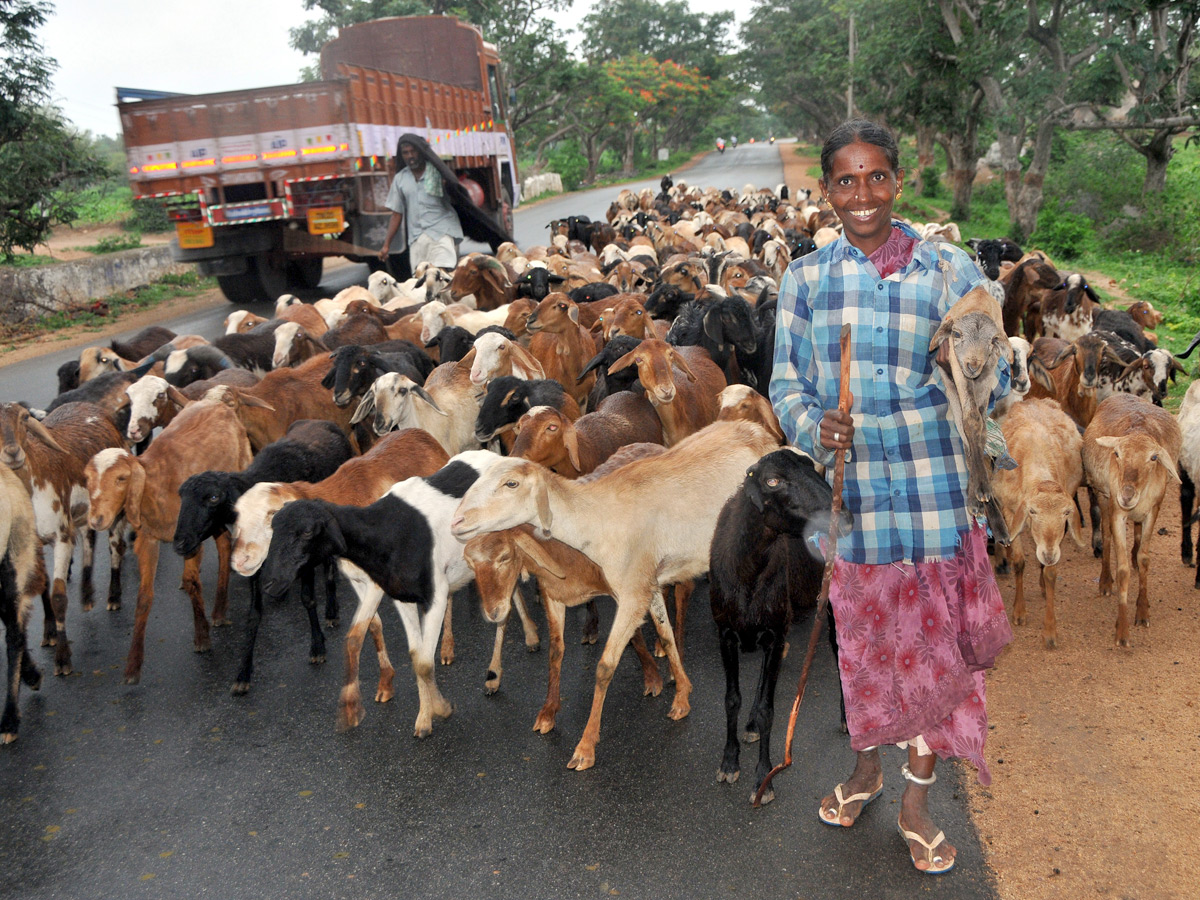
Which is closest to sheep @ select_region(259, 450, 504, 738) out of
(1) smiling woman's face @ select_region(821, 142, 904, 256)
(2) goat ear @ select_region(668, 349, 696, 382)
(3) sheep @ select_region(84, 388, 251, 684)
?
(3) sheep @ select_region(84, 388, 251, 684)

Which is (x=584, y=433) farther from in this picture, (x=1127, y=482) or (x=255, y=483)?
(x=1127, y=482)

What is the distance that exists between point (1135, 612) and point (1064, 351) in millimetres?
2835

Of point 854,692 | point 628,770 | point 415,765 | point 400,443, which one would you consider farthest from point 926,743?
point 400,443

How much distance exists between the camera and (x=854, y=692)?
3508 mm

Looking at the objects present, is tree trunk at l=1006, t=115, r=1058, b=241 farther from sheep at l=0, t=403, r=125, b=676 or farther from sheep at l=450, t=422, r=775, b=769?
sheep at l=0, t=403, r=125, b=676

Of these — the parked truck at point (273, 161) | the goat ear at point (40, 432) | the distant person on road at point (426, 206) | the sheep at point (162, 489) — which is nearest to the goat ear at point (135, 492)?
the sheep at point (162, 489)

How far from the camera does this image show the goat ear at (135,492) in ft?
19.1

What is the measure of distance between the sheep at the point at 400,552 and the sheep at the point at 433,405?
1940mm

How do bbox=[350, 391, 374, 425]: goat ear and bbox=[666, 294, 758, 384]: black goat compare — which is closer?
bbox=[350, 391, 374, 425]: goat ear

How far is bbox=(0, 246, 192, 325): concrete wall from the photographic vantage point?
683 inches

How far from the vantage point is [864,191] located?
10.5 feet

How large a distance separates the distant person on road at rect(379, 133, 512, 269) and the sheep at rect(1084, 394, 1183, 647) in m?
8.17

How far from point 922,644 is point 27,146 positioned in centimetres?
1950

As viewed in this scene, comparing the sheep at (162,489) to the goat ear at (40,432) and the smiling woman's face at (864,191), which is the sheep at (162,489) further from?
the smiling woman's face at (864,191)
